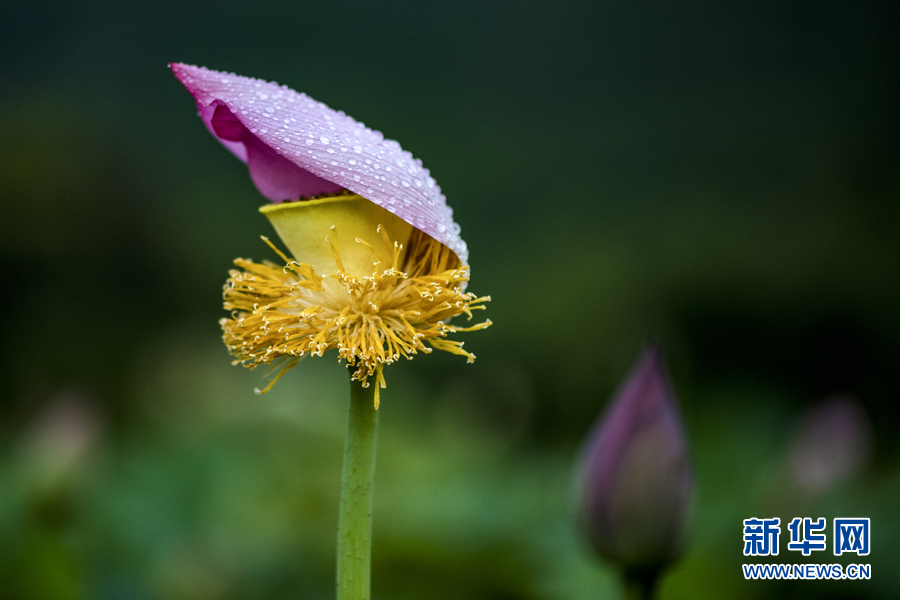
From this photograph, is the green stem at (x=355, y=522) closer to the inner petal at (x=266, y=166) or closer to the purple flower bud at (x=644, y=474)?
the inner petal at (x=266, y=166)

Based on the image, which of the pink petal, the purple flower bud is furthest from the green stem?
the purple flower bud

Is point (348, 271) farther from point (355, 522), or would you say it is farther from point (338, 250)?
point (355, 522)

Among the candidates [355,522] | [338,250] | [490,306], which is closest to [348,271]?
[338,250]

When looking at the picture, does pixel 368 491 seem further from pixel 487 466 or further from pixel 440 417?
pixel 440 417

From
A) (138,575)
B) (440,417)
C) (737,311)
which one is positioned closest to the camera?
(138,575)

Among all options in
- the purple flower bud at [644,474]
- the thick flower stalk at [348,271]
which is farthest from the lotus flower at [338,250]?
the purple flower bud at [644,474]

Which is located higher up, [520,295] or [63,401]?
[520,295]

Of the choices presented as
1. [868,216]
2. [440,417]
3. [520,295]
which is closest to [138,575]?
[440,417]
